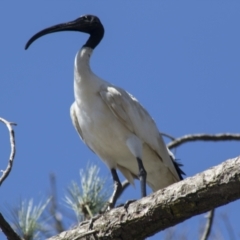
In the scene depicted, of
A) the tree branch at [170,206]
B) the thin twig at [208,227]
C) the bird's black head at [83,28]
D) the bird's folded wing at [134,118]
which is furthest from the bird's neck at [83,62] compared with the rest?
the tree branch at [170,206]

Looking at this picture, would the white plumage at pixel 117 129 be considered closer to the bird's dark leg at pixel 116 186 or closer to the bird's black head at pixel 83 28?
the bird's dark leg at pixel 116 186

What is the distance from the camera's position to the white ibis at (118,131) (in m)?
6.20

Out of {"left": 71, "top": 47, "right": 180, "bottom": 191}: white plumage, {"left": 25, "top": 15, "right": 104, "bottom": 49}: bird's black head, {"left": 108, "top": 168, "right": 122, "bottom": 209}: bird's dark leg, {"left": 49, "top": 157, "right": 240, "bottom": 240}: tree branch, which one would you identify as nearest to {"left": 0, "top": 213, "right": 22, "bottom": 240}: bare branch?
{"left": 49, "top": 157, "right": 240, "bottom": 240}: tree branch

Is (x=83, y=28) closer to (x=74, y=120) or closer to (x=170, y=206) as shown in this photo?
(x=74, y=120)

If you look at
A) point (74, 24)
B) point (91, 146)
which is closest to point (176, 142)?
point (91, 146)

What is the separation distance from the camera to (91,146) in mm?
6391

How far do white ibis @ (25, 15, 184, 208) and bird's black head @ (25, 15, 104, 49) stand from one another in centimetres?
60

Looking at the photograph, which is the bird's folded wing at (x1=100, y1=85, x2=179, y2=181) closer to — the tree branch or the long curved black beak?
the long curved black beak

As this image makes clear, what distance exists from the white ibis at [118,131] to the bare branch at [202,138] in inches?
6.0

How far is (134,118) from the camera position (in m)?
6.27

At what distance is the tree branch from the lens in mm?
3611

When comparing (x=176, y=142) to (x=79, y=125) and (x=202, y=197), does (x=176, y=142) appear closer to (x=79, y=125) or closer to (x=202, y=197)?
(x=79, y=125)

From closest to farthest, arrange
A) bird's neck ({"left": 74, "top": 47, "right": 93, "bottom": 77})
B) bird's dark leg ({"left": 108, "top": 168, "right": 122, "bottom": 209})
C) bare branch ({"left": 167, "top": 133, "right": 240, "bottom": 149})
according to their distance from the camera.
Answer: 1. bird's dark leg ({"left": 108, "top": 168, "right": 122, "bottom": 209})
2. bare branch ({"left": 167, "top": 133, "right": 240, "bottom": 149})
3. bird's neck ({"left": 74, "top": 47, "right": 93, "bottom": 77})

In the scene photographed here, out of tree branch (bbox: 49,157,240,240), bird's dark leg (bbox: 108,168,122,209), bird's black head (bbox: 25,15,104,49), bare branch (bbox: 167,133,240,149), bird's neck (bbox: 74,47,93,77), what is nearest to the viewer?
tree branch (bbox: 49,157,240,240)
